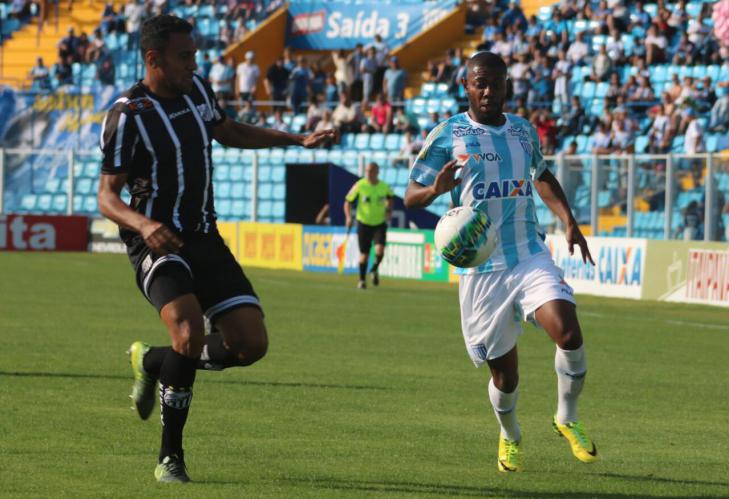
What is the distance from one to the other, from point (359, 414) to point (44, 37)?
38983mm

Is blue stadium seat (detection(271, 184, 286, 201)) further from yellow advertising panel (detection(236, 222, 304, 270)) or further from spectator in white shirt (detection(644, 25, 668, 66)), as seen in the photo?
spectator in white shirt (detection(644, 25, 668, 66))

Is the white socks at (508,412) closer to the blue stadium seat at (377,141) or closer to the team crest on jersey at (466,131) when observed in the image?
the team crest on jersey at (466,131)

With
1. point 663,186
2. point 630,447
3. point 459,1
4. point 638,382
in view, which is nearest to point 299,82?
point 459,1

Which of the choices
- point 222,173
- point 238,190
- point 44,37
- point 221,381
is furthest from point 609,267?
point 44,37

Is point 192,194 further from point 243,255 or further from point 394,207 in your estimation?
point 243,255

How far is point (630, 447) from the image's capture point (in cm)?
899

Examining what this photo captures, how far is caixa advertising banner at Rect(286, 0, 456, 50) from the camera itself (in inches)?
1602

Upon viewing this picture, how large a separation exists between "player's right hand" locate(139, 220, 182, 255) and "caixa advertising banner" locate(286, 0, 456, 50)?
1330 inches

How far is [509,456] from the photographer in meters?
7.96

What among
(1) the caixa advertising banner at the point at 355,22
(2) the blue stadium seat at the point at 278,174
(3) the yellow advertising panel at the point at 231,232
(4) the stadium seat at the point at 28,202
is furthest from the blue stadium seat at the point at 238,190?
(1) the caixa advertising banner at the point at 355,22

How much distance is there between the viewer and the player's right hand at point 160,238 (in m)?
6.72

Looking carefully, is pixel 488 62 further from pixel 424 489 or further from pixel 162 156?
pixel 424 489

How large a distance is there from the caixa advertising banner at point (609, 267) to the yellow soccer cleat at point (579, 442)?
51.2 feet

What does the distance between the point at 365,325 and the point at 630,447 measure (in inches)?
363
